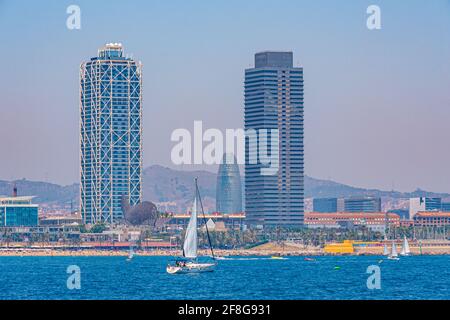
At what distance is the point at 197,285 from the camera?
312 ft

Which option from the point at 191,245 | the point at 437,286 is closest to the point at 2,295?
the point at 437,286
